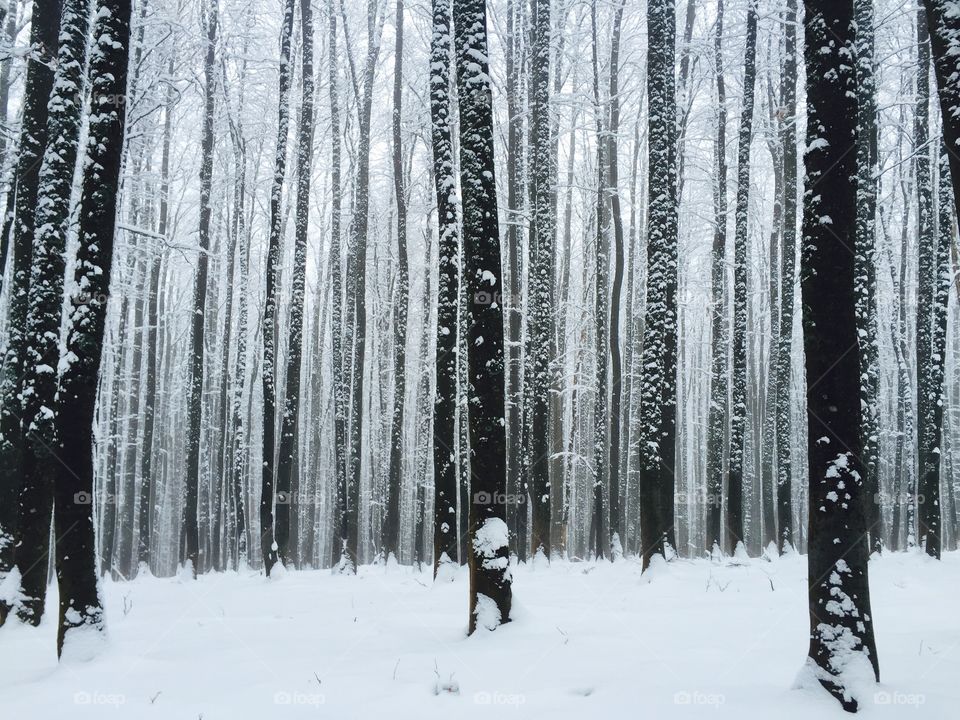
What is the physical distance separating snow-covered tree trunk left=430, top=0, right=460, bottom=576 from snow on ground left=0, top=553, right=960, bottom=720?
1195mm

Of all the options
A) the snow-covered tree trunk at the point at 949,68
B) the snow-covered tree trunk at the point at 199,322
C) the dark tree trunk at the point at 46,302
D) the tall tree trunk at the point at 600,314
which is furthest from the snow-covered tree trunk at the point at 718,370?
the snow-covered tree trunk at the point at 199,322

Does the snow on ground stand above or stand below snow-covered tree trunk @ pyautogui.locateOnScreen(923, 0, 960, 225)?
below

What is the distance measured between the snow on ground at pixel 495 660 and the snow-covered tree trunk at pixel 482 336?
1.87 feet

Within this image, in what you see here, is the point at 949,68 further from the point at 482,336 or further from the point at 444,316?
the point at 444,316

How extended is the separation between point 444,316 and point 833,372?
24.1 feet

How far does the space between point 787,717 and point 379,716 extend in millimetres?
2587

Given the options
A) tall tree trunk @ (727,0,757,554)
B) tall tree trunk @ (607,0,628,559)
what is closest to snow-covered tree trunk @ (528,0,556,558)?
tall tree trunk @ (607,0,628,559)

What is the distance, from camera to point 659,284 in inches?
444

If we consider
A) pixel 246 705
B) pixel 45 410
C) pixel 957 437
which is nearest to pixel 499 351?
pixel 246 705

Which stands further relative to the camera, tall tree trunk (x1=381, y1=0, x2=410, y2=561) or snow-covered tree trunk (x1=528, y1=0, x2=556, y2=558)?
tall tree trunk (x1=381, y1=0, x2=410, y2=561)

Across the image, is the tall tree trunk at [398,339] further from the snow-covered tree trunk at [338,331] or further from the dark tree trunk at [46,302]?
the dark tree trunk at [46,302]

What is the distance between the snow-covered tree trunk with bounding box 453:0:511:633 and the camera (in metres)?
6.41

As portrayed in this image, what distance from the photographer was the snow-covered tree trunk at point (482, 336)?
6.41m

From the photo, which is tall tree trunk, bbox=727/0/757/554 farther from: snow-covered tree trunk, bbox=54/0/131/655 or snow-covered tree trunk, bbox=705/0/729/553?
snow-covered tree trunk, bbox=54/0/131/655
